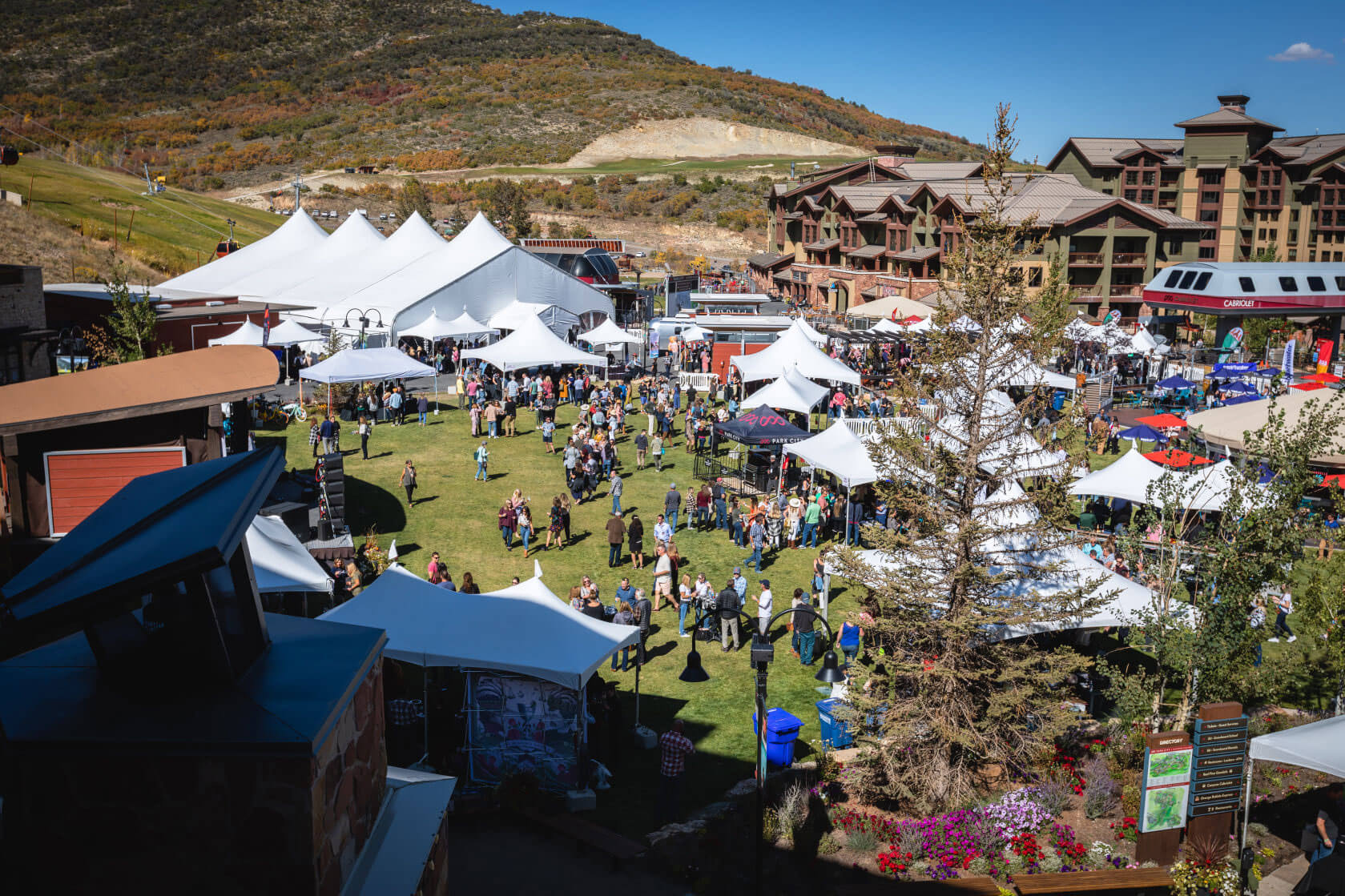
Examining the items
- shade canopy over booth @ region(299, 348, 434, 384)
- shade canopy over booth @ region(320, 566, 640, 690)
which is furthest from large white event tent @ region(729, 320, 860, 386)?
shade canopy over booth @ region(320, 566, 640, 690)

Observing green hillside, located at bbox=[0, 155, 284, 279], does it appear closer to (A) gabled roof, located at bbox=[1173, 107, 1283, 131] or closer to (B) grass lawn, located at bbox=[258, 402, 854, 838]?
(B) grass lawn, located at bbox=[258, 402, 854, 838]

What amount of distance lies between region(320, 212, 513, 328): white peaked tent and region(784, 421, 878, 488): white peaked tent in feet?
54.2

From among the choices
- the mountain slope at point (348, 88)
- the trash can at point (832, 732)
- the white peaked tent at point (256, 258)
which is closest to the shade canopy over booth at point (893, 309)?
the white peaked tent at point (256, 258)

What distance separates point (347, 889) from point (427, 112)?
117190 millimetres

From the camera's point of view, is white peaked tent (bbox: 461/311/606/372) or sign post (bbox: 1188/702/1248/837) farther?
white peaked tent (bbox: 461/311/606/372)

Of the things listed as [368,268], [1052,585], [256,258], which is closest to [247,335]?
[368,268]

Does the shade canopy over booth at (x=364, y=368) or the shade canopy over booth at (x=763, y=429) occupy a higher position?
the shade canopy over booth at (x=364, y=368)

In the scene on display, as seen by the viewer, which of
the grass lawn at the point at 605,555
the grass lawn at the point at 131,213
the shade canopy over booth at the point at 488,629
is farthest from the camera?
the grass lawn at the point at 131,213

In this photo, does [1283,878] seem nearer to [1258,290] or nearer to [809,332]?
[809,332]

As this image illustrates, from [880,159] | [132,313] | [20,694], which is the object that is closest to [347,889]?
[20,694]

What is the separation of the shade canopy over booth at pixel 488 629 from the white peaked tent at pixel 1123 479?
10.5 meters

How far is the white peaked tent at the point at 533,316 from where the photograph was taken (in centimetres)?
3275

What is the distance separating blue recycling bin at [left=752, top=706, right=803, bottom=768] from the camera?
39.0ft

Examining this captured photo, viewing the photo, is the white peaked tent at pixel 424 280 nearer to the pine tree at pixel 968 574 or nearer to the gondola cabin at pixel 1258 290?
the pine tree at pixel 968 574
